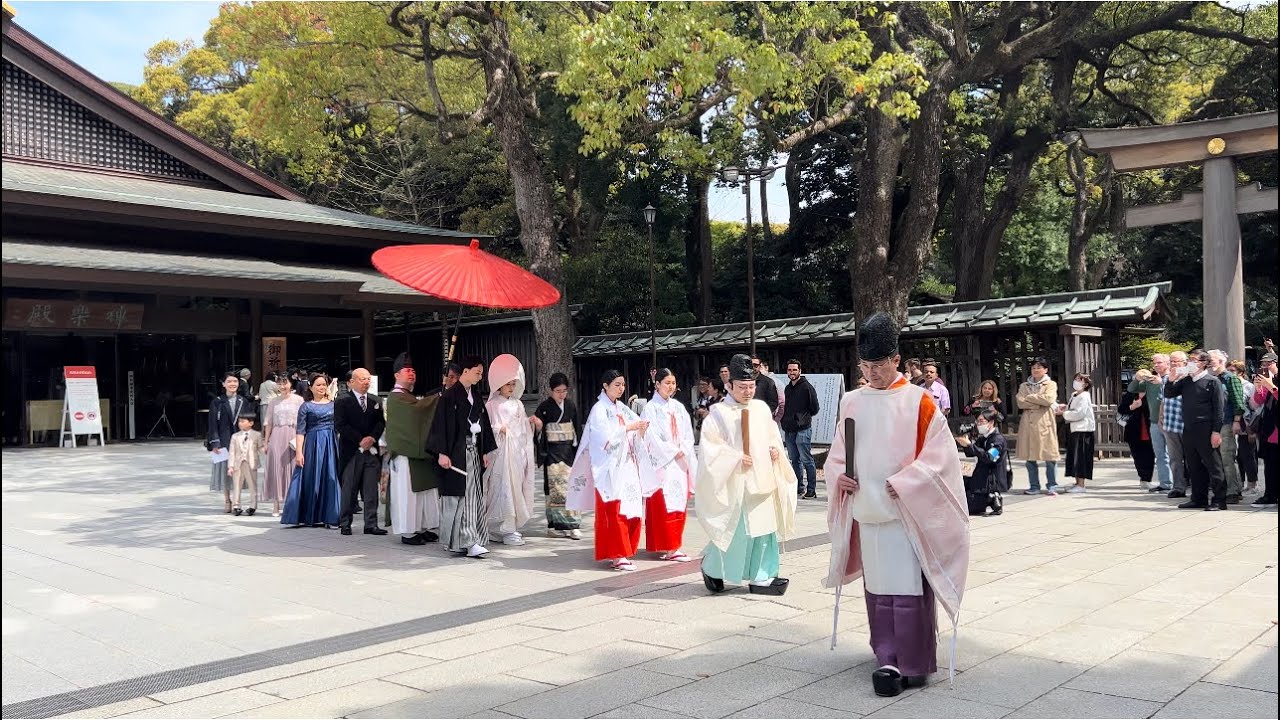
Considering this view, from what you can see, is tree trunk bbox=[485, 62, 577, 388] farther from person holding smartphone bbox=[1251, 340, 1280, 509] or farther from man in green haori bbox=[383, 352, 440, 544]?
person holding smartphone bbox=[1251, 340, 1280, 509]

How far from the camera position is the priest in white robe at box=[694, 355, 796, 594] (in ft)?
21.1

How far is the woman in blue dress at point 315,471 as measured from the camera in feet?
32.3

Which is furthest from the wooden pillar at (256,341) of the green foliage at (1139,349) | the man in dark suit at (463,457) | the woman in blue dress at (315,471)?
the green foliage at (1139,349)

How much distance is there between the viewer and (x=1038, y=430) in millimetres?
11562

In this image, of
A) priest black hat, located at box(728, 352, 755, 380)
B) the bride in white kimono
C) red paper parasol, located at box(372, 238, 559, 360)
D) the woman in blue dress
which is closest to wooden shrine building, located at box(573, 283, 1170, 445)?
the bride in white kimono

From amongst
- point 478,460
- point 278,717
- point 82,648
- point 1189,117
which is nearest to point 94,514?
point 478,460

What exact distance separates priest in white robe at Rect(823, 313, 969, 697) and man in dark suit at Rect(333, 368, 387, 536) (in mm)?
5888

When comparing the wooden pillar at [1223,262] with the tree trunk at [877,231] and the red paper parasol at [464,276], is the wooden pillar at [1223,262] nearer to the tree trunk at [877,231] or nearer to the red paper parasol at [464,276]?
the tree trunk at [877,231]

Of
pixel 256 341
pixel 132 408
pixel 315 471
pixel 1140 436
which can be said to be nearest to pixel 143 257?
pixel 256 341

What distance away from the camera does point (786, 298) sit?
2491cm

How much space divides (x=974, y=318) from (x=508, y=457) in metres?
10.4

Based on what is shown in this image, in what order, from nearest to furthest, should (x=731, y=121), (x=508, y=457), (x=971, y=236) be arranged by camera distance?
(x=508, y=457) < (x=731, y=121) < (x=971, y=236)

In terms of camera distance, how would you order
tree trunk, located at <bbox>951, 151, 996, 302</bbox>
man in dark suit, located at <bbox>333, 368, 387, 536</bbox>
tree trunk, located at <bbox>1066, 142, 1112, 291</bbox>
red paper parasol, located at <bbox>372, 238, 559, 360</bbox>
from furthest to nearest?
tree trunk, located at <bbox>1066, 142, 1112, 291</bbox> → tree trunk, located at <bbox>951, 151, 996, 302</bbox> → man in dark suit, located at <bbox>333, 368, 387, 536</bbox> → red paper parasol, located at <bbox>372, 238, 559, 360</bbox>

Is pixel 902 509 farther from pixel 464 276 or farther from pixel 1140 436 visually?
pixel 1140 436
